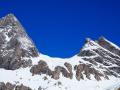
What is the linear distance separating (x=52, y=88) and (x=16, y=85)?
18135 mm

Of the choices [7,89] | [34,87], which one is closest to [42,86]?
[34,87]

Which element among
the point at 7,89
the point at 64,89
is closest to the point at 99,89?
the point at 64,89

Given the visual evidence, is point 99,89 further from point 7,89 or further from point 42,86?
point 7,89

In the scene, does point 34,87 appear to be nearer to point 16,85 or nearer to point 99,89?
point 16,85

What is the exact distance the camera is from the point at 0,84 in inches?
7869

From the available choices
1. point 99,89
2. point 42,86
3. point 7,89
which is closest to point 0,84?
point 7,89

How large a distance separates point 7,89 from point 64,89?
28198 millimetres

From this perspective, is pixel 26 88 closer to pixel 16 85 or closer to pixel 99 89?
pixel 16 85

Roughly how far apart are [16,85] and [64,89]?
946 inches

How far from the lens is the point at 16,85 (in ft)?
656

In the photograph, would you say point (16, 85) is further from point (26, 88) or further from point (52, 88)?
point (52, 88)

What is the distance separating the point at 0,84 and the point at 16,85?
26.3 ft

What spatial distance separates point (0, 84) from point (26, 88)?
13.4 metres

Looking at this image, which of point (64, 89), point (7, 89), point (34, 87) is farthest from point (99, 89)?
point (7, 89)
